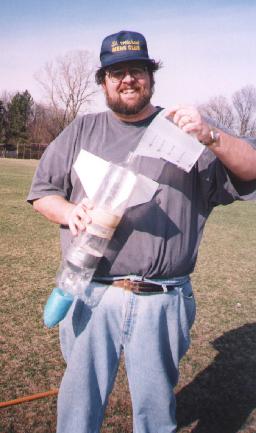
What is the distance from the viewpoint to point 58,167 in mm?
2297

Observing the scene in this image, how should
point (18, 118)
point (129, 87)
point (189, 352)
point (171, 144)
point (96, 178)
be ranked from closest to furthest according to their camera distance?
point (171, 144)
point (96, 178)
point (129, 87)
point (189, 352)
point (18, 118)

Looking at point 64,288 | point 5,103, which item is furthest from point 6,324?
point 5,103

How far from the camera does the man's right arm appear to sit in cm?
198

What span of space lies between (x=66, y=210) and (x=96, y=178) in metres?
0.25

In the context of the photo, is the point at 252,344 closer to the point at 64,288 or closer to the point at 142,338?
the point at 142,338

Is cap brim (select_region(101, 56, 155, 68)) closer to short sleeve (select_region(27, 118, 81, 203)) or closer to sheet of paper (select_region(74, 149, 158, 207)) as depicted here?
short sleeve (select_region(27, 118, 81, 203))

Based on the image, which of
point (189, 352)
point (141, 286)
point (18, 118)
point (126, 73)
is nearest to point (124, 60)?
point (126, 73)

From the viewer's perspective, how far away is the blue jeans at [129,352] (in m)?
2.25

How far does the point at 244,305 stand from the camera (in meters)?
5.69

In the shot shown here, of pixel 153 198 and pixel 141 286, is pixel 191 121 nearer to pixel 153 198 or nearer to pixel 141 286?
pixel 153 198

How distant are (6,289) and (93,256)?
11.9ft

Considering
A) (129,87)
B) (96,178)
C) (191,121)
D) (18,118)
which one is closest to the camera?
(191,121)

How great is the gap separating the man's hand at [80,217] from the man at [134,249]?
0.9 inches

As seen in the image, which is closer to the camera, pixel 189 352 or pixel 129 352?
pixel 129 352
